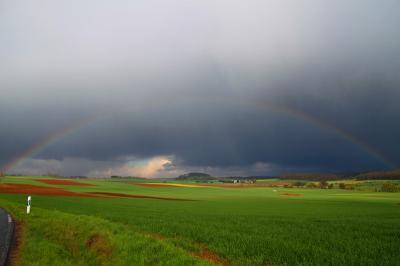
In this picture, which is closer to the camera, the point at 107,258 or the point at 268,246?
the point at 107,258

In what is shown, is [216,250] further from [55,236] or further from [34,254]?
[55,236]

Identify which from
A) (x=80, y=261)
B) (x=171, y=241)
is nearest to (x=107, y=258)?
(x=80, y=261)

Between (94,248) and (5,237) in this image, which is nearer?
(94,248)

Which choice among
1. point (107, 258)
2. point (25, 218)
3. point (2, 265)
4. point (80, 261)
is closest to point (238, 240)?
point (107, 258)

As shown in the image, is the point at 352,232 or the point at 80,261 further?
the point at 352,232

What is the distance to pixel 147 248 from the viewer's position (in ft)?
46.0

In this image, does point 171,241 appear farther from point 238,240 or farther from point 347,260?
point 347,260

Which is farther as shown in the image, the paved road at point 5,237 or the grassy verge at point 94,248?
the paved road at point 5,237

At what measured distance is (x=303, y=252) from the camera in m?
13.8

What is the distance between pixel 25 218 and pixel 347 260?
22434 mm

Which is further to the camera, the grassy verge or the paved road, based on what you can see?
the paved road

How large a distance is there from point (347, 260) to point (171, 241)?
783cm

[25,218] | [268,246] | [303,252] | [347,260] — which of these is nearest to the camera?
[347,260]

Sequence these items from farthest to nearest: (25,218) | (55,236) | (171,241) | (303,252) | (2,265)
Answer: (25,218) → (55,236) → (171,241) → (303,252) → (2,265)
